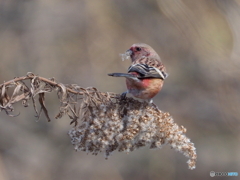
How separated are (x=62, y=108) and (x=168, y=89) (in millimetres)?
8164

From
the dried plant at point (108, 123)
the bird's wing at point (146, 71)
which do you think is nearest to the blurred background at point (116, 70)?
the bird's wing at point (146, 71)

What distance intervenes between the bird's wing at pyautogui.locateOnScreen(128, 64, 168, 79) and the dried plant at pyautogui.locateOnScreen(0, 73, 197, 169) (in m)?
0.76

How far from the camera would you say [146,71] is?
4.38 meters

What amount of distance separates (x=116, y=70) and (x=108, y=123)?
799 cm

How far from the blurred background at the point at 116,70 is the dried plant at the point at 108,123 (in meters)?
6.12

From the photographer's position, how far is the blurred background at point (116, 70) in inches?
399

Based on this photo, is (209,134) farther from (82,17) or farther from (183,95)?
(82,17)

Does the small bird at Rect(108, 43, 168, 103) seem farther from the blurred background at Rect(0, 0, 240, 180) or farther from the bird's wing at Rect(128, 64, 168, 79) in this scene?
the blurred background at Rect(0, 0, 240, 180)

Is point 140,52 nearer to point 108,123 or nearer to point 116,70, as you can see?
point 108,123

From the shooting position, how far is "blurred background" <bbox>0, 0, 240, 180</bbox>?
1012cm

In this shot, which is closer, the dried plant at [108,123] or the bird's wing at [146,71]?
the dried plant at [108,123]

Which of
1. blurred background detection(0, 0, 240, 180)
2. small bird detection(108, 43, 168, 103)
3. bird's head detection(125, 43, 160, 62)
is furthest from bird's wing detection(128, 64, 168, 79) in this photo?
blurred background detection(0, 0, 240, 180)

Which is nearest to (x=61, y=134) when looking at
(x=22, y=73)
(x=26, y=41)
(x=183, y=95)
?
(x=22, y=73)

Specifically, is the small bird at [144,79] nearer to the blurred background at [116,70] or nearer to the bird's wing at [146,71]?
the bird's wing at [146,71]
